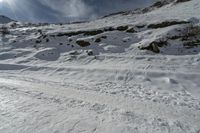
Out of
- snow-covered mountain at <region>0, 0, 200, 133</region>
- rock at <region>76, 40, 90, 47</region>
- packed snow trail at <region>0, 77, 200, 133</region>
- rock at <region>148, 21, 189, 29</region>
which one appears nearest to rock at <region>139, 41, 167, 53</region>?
snow-covered mountain at <region>0, 0, 200, 133</region>

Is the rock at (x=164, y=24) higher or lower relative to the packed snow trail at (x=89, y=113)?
higher

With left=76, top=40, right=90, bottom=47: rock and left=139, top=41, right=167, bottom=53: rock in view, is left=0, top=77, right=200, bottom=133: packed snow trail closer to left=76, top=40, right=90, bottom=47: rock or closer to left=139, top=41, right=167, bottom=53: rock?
left=139, top=41, right=167, bottom=53: rock

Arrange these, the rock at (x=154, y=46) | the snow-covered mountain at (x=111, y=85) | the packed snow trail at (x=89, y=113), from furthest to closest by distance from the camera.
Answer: the rock at (x=154, y=46), the snow-covered mountain at (x=111, y=85), the packed snow trail at (x=89, y=113)

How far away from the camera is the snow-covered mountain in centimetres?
625

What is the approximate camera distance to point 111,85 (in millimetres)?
9680

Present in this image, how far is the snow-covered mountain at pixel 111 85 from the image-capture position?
6250 millimetres

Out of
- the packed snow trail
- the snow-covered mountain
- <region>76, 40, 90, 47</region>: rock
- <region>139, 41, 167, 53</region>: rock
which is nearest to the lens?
the packed snow trail

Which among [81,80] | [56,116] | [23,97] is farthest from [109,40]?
[56,116]

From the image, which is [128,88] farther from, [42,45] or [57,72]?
[42,45]

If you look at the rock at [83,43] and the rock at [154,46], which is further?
the rock at [83,43]

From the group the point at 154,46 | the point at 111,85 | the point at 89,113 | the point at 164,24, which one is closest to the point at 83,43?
the point at 154,46

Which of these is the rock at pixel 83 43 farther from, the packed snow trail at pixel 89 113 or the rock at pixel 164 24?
the packed snow trail at pixel 89 113

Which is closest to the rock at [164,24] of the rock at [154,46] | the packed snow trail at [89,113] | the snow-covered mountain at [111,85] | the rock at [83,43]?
the snow-covered mountain at [111,85]

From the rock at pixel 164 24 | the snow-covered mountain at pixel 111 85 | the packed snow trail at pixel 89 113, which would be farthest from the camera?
the rock at pixel 164 24
